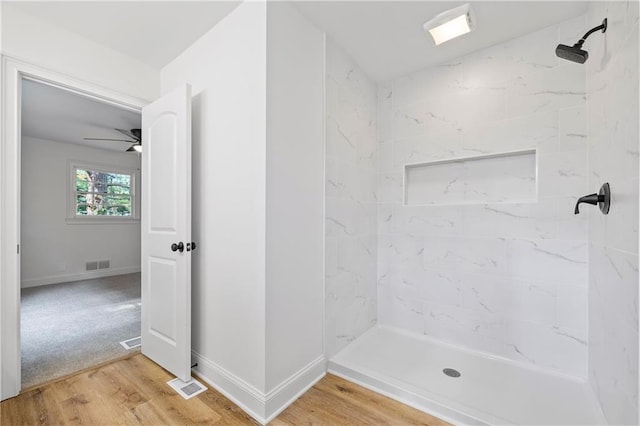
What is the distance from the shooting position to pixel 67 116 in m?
3.78

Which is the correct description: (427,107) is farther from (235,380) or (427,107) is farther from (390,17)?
(235,380)

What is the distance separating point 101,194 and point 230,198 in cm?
521

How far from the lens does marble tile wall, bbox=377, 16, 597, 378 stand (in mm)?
1927

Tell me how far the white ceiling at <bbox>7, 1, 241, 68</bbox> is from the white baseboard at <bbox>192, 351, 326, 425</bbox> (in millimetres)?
2346

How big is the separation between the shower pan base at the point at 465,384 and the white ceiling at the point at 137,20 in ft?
8.52

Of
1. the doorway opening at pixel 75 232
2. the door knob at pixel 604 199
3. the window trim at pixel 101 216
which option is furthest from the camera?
the window trim at pixel 101 216

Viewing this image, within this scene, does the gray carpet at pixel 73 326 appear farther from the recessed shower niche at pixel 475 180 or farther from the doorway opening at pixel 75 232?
the recessed shower niche at pixel 475 180

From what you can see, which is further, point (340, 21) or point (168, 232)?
point (168, 232)

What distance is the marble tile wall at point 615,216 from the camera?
1.12 meters

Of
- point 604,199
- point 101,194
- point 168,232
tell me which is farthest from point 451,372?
point 101,194

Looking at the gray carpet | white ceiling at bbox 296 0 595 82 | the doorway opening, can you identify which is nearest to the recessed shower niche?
white ceiling at bbox 296 0 595 82

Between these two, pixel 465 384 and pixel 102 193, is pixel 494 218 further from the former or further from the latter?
pixel 102 193

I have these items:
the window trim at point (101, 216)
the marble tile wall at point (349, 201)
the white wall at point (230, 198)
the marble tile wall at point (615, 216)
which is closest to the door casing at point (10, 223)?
the white wall at point (230, 198)

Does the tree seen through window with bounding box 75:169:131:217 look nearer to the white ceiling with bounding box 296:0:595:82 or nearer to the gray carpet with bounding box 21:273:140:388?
the gray carpet with bounding box 21:273:140:388
